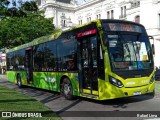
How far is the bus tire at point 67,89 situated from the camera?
1360cm

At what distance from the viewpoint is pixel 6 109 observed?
33.4 ft

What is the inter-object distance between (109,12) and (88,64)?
57243 mm

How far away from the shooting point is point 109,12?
67.9m

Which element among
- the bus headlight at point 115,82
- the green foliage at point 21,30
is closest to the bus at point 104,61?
the bus headlight at point 115,82

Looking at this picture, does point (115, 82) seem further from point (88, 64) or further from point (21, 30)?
point (21, 30)

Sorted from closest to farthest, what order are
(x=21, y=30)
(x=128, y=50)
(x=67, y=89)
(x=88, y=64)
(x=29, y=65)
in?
(x=128, y=50) < (x=88, y=64) < (x=67, y=89) < (x=29, y=65) < (x=21, y=30)

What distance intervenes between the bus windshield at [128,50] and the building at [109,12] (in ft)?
102

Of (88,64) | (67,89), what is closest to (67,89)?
(67,89)

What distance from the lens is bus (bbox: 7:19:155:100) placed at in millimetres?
11047

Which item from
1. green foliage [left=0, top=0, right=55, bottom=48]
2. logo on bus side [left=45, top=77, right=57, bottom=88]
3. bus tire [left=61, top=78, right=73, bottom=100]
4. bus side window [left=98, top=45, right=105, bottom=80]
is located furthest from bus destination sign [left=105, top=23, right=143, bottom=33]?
green foliage [left=0, top=0, right=55, bottom=48]

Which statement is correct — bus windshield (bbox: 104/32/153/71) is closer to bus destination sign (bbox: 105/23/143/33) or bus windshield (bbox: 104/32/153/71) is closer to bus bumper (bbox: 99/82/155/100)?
bus destination sign (bbox: 105/23/143/33)

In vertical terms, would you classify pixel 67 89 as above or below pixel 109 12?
below

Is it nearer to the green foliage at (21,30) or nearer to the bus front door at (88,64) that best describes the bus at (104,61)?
the bus front door at (88,64)

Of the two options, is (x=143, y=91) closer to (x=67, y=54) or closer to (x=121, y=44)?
(x=121, y=44)
